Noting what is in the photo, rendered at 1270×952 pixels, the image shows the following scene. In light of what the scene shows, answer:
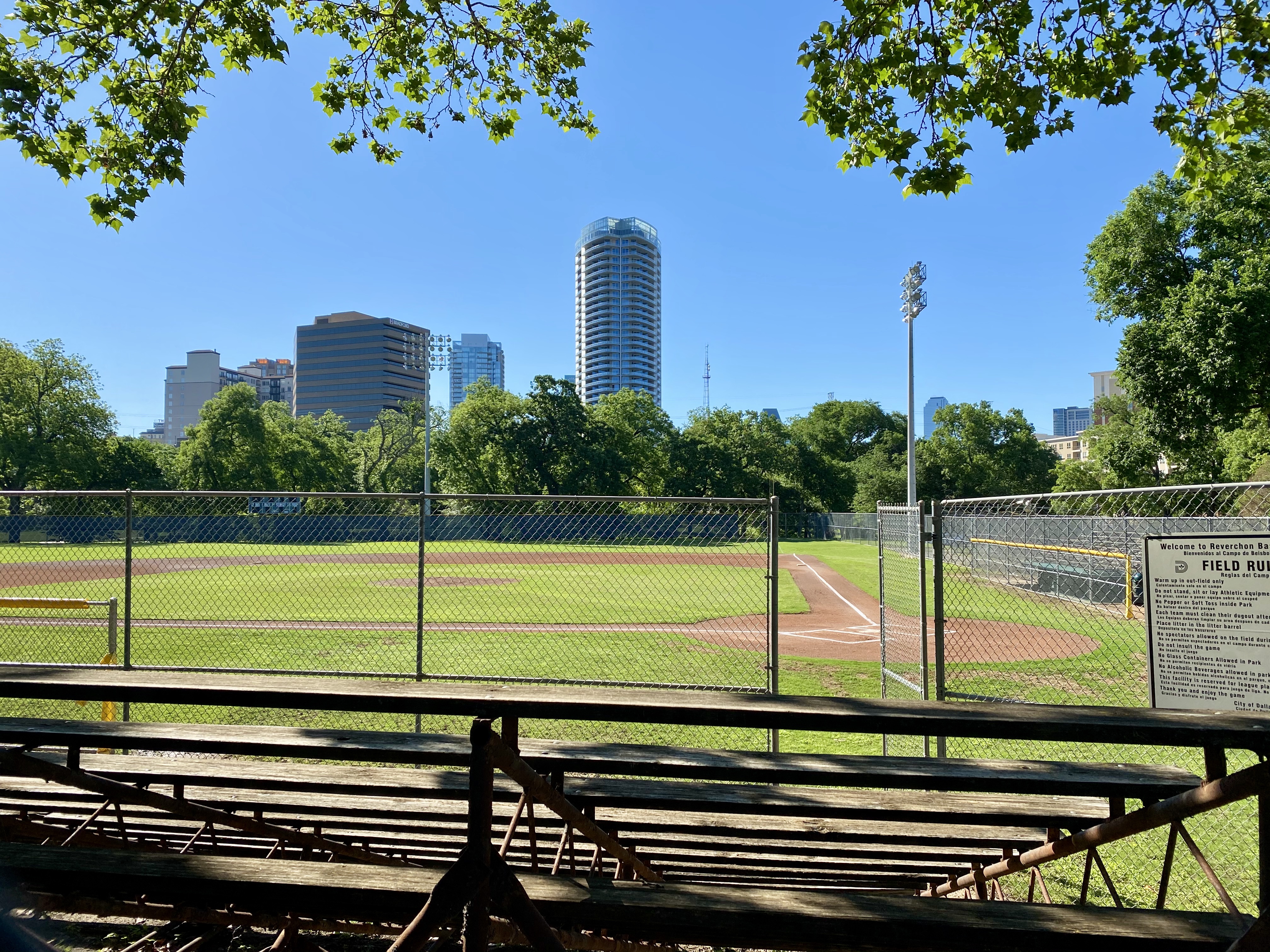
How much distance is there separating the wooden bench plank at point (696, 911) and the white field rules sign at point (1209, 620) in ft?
8.31

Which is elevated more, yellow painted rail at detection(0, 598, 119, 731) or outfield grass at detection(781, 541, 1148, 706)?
yellow painted rail at detection(0, 598, 119, 731)

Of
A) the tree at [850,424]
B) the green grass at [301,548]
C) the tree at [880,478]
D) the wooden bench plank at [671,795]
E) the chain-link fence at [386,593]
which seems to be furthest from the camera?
the tree at [850,424]

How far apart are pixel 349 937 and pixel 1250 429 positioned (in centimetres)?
3768

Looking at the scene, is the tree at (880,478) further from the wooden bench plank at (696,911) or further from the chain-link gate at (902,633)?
the wooden bench plank at (696,911)

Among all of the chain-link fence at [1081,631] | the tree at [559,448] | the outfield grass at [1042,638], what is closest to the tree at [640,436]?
the tree at [559,448]

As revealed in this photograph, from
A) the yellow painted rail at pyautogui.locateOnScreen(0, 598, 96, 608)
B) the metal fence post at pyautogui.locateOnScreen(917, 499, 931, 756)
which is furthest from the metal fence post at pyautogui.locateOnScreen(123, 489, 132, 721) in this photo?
the metal fence post at pyautogui.locateOnScreen(917, 499, 931, 756)

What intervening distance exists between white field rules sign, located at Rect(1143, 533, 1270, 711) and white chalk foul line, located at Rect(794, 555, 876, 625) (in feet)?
41.3

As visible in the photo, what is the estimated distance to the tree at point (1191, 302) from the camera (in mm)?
27578

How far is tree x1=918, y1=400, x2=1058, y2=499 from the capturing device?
270 ft

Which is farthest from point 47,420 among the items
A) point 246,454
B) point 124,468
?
point 246,454

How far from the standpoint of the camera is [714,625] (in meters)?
16.2

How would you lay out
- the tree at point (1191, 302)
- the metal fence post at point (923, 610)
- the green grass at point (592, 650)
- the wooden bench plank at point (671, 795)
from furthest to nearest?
the tree at point (1191, 302)
the green grass at point (592, 650)
the metal fence post at point (923, 610)
the wooden bench plank at point (671, 795)

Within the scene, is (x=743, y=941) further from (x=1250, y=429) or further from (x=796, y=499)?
(x=796, y=499)

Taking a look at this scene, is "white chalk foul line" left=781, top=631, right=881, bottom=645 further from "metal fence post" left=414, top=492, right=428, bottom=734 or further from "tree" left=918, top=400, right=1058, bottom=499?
"tree" left=918, top=400, right=1058, bottom=499
